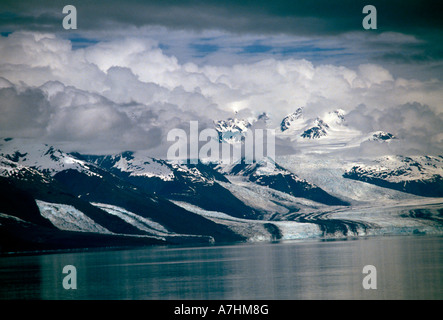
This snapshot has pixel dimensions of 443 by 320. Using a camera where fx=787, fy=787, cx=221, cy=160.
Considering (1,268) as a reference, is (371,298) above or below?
below

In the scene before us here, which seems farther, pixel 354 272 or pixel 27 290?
pixel 354 272

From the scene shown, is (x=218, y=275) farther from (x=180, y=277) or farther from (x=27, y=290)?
(x=27, y=290)

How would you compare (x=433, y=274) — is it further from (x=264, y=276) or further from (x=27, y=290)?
(x=27, y=290)

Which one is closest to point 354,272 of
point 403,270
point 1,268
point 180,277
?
point 403,270

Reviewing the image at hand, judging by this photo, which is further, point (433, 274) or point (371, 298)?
point (433, 274)
